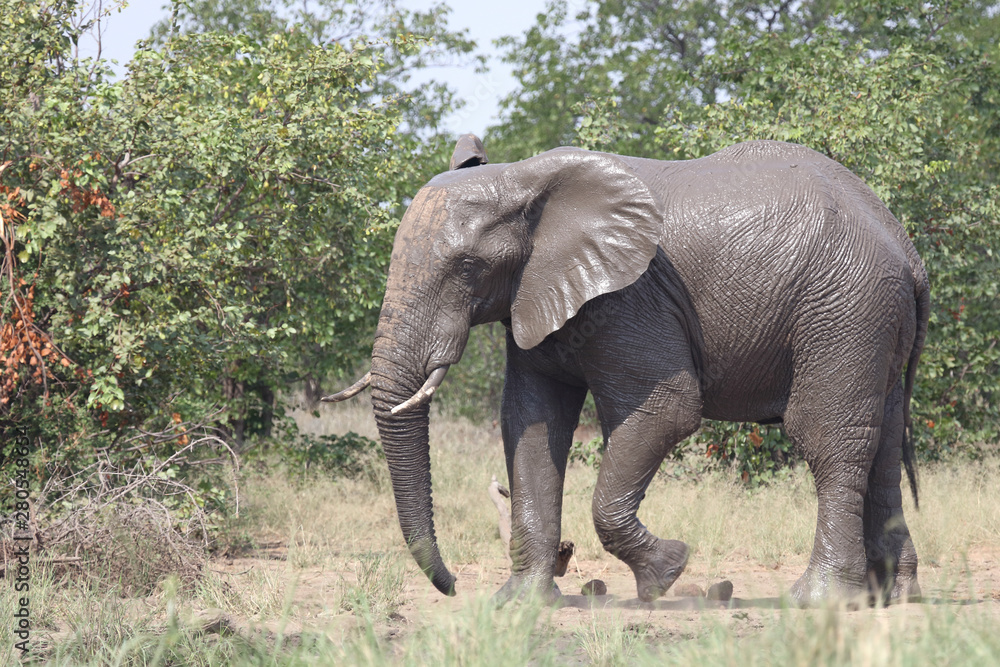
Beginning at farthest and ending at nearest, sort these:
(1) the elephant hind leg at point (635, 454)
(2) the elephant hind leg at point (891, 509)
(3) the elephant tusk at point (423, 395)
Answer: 1. (2) the elephant hind leg at point (891, 509)
2. (1) the elephant hind leg at point (635, 454)
3. (3) the elephant tusk at point (423, 395)

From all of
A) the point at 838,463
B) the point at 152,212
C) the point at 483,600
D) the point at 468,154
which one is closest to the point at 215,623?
the point at 483,600

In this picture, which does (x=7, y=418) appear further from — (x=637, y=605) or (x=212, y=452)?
(x=637, y=605)

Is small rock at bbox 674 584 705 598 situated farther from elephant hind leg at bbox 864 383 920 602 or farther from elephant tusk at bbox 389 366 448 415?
elephant tusk at bbox 389 366 448 415

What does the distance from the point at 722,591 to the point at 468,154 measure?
296 centimetres

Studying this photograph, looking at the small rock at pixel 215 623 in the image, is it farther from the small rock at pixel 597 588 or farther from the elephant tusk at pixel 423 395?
the small rock at pixel 597 588

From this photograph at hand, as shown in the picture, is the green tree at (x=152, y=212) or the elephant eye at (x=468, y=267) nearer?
the elephant eye at (x=468, y=267)

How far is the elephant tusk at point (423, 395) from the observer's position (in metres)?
5.29

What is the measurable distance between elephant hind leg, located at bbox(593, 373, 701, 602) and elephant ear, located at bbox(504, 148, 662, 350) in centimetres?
65

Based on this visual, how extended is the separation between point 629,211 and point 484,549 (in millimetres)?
3764

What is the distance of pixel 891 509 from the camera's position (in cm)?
→ 620

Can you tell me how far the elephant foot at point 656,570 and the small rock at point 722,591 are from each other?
0.35 m

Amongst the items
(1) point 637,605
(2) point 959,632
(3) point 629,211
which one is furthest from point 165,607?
(2) point 959,632

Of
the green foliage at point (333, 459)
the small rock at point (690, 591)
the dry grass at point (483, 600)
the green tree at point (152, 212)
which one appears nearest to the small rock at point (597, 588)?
the dry grass at point (483, 600)

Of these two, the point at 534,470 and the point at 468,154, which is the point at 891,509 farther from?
the point at 468,154
